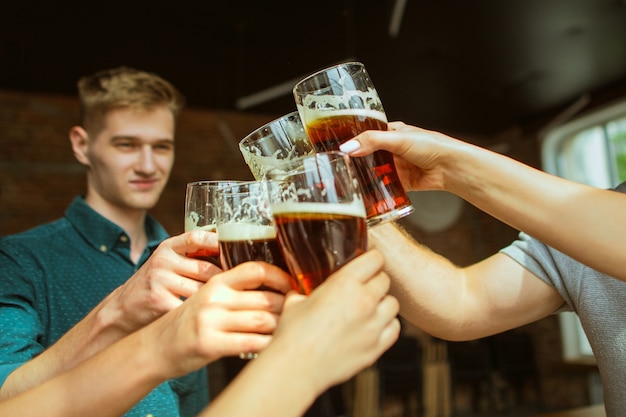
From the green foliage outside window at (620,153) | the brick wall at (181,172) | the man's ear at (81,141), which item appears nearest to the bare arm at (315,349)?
the man's ear at (81,141)

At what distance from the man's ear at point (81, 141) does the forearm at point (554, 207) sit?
1257 millimetres

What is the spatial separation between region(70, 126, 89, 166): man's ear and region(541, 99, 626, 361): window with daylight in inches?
222

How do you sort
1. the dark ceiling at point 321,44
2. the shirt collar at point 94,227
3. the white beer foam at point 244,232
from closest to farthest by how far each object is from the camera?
the white beer foam at point 244,232
the shirt collar at point 94,227
the dark ceiling at point 321,44

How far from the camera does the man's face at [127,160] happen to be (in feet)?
5.46

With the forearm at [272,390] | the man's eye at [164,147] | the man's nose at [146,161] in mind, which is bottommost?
the forearm at [272,390]

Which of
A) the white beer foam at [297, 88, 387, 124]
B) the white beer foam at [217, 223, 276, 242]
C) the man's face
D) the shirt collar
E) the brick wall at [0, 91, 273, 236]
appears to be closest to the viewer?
the white beer foam at [217, 223, 276, 242]

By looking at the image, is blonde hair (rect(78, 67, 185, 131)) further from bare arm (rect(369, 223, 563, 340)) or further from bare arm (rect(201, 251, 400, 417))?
bare arm (rect(201, 251, 400, 417))

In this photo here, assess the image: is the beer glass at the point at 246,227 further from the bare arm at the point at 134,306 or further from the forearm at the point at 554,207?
the forearm at the point at 554,207

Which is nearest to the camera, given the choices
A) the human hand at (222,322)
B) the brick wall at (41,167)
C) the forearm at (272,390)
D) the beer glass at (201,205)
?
the forearm at (272,390)

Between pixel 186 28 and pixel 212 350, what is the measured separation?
3824mm

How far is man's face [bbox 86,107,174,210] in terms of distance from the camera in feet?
5.46

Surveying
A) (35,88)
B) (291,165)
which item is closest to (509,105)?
(35,88)

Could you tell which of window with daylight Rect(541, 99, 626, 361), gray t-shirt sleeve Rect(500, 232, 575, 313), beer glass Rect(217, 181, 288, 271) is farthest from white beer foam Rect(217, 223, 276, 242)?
window with daylight Rect(541, 99, 626, 361)

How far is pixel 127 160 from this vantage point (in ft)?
5.50
